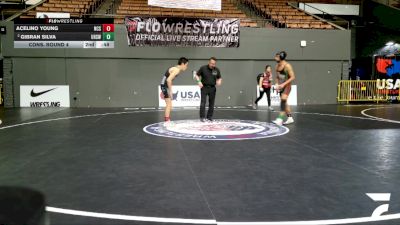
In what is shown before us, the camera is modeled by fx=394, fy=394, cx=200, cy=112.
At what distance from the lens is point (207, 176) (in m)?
4.55

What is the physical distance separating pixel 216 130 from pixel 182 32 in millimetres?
8673

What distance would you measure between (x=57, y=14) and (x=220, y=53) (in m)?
7.08

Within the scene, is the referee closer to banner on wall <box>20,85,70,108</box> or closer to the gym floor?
the gym floor

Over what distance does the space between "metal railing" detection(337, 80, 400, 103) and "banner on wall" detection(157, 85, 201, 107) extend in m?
6.62

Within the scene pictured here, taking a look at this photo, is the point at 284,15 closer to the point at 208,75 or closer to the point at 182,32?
the point at 182,32

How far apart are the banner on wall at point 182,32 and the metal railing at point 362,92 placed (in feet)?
18.1

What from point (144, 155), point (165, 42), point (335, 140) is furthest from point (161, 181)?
point (165, 42)

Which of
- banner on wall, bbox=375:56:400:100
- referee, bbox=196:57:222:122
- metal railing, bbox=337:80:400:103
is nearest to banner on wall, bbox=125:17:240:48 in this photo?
metal railing, bbox=337:80:400:103

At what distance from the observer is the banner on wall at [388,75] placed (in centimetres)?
1858

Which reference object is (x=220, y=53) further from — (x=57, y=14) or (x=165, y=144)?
(x=165, y=144)

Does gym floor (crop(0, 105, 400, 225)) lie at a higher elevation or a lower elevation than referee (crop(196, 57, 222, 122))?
lower
